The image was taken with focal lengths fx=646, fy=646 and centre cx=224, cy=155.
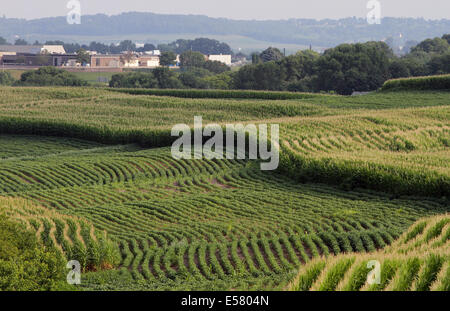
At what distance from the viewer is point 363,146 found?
3778cm

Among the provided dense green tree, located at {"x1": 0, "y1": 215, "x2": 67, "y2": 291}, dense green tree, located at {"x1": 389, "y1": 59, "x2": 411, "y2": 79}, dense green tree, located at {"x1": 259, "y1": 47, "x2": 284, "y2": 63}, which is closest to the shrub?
dense green tree, located at {"x1": 389, "y1": 59, "x2": 411, "y2": 79}

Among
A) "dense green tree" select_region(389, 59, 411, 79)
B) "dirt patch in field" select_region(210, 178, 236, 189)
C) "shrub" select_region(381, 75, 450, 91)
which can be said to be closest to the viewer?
"dirt patch in field" select_region(210, 178, 236, 189)

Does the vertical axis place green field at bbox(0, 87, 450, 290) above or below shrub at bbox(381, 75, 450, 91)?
below

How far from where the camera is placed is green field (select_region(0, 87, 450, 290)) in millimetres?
18594

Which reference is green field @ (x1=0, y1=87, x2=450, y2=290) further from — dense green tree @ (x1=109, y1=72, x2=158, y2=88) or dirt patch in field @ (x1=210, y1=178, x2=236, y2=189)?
dense green tree @ (x1=109, y1=72, x2=158, y2=88)

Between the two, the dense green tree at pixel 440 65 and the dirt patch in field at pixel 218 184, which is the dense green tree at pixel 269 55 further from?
the dirt patch in field at pixel 218 184

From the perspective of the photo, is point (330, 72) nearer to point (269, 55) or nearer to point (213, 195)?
point (213, 195)

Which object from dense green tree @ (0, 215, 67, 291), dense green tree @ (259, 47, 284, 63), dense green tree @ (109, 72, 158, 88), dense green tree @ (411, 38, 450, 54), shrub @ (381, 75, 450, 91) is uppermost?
dense green tree @ (411, 38, 450, 54)

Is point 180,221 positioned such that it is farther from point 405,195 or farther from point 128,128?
point 128,128

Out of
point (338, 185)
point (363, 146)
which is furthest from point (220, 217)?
point (363, 146)

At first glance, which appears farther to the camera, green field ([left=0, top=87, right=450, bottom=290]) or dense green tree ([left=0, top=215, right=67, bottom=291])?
green field ([left=0, top=87, right=450, bottom=290])

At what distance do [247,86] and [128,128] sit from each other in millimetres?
61007

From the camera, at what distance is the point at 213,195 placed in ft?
91.7

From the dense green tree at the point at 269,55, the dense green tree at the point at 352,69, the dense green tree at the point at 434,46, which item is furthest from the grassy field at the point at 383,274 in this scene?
the dense green tree at the point at 269,55
